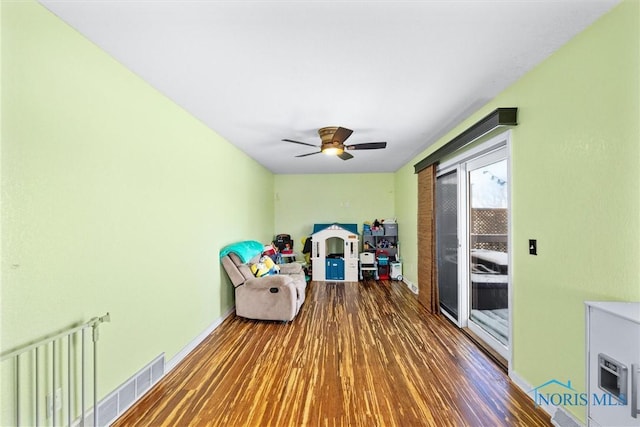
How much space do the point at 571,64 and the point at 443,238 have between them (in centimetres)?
244

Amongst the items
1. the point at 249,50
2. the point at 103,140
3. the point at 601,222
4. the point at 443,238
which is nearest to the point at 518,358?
the point at 601,222

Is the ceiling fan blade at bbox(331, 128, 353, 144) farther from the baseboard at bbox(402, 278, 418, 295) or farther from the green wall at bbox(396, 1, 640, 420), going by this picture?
the baseboard at bbox(402, 278, 418, 295)

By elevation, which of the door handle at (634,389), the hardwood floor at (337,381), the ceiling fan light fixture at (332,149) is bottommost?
A: the hardwood floor at (337,381)

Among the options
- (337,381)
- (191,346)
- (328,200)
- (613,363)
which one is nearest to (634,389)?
(613,363)

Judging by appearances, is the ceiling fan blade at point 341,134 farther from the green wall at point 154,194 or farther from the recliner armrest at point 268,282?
the recliner armrest at point 268,282

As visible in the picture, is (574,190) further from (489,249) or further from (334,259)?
(334,259)

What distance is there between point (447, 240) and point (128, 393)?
3.72 metres

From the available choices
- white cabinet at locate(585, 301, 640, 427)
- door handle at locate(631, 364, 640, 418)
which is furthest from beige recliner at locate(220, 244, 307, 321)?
door handle at locate(631, 364, 640, 418)

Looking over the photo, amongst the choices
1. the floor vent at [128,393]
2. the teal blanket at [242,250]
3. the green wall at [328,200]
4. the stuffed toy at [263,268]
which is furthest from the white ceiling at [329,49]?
the green wall at [328,200]

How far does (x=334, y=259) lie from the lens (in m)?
5.48

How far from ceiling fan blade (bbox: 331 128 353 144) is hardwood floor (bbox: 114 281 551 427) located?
231cm

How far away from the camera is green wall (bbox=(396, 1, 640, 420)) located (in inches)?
50.1

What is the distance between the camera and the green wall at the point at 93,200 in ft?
3.95

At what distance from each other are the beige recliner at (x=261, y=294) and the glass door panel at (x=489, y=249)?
2.27 m
